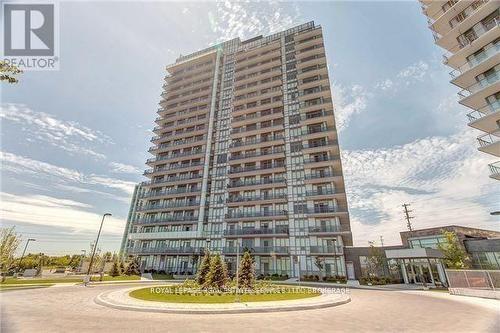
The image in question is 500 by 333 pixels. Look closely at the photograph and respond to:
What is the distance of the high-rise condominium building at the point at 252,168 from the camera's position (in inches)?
1737

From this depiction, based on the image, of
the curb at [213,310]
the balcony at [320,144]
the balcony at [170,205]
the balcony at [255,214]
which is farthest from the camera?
the balcony at [170,205]

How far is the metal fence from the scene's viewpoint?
64.0 ft

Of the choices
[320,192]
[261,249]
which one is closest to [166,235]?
[261,249]

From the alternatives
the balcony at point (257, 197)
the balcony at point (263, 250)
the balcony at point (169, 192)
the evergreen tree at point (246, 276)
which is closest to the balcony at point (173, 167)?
the balcony at point (169, 192)

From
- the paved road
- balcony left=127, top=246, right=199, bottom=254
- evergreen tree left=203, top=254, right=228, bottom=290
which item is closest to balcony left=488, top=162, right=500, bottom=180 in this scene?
the paved road

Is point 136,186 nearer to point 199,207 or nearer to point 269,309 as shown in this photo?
point 199,207

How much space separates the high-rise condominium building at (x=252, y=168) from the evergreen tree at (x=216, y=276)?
1856cm

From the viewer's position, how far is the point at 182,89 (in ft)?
230

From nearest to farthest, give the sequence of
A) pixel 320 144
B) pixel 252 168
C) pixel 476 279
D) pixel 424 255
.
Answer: pixel 476 279 → pixel 424 255 → pixel 320 144 → pixel 252 168

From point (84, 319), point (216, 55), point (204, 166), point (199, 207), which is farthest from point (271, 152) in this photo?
point (84, 319)

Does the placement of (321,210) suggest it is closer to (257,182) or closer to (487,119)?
(257,182)

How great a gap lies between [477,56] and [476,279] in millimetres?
24012

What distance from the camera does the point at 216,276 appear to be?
21.1 meters

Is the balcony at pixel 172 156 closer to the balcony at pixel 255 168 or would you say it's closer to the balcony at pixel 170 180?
the balcony at pixel 170 180
